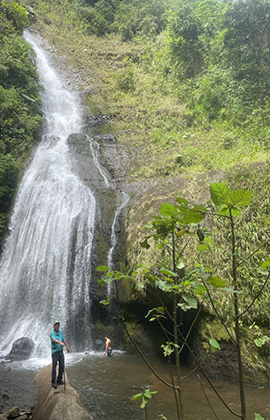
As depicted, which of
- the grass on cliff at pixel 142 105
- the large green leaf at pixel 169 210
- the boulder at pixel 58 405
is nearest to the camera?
the large green leaf at pixel 169 210

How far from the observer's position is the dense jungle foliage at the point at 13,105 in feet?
49.7

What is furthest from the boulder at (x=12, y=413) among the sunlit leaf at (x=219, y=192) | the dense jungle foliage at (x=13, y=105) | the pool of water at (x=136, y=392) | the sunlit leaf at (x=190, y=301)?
the dense jungle foliage at (x=13, y=105)

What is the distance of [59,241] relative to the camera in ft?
40.2

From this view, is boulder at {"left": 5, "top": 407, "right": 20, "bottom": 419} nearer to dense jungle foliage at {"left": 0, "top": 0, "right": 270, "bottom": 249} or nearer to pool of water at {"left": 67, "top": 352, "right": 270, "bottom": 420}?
pool of water at {"left": 67, "top": 352, "right": 270, "bottom": 420}

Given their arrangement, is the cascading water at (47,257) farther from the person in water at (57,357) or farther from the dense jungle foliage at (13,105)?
the person in water at (57,357)

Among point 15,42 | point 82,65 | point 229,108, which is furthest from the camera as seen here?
point 82,65

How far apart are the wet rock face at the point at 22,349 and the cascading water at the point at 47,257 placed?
307mm

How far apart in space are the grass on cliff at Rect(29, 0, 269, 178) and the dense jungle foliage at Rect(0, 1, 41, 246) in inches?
178

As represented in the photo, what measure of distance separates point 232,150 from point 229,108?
392 cm

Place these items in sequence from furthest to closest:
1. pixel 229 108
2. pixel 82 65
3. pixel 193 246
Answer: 1. pixel 82 65
2. pixel 229 108
3. pixel 193 246

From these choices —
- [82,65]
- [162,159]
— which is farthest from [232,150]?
[82,65]

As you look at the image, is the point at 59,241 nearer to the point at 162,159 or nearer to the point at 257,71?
the point at 162,159

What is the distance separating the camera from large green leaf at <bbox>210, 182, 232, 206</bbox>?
156 centimetres

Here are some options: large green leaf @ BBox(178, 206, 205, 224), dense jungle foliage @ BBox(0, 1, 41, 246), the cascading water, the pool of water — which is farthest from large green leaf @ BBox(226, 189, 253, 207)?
dense jungle foliage @ BBox(0, 1, 41, 246)
